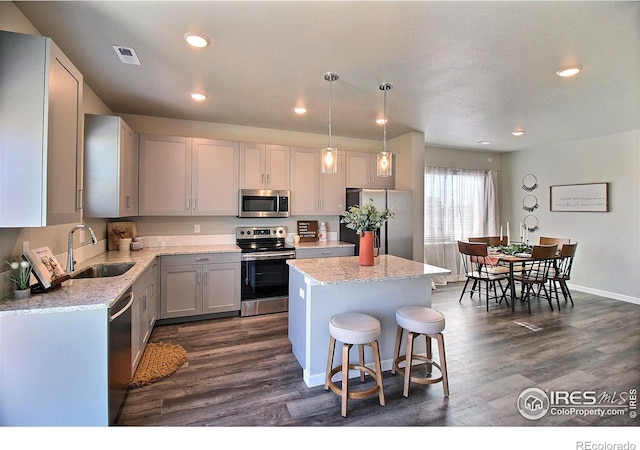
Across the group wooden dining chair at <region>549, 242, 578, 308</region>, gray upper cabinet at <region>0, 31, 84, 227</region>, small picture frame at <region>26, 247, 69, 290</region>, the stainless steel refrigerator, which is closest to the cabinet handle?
small picture frame at <region>26, 247, 69, 290</region>

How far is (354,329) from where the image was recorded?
2123 millimetres

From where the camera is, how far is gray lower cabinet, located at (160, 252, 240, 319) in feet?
12.0

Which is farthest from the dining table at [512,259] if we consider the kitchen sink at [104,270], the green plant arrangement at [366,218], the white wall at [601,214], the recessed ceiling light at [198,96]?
the kitchen sink at [104,270]

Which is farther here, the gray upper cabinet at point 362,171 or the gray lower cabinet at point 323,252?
the gray upper cabinet at point 362,171

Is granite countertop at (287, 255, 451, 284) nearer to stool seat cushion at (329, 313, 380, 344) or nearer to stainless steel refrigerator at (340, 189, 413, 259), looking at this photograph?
stool seat cushion at (329, 313, 380, 344)

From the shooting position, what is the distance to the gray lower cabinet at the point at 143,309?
248 cm

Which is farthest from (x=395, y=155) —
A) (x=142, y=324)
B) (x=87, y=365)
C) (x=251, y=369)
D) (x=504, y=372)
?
(x=87, y=365)

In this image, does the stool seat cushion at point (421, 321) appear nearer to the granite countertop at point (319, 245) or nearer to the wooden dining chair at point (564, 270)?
the granite countertop at point (319, 245)

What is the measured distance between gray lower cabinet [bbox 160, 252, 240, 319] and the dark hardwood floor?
0.20 metres

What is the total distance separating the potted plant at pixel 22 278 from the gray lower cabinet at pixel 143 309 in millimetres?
692

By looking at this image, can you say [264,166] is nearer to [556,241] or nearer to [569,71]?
[569,71]

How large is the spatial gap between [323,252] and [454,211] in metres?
3.30

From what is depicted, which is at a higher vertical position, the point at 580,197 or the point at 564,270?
the point at 580,197

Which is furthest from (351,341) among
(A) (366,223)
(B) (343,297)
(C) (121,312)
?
(C) (121,312)
